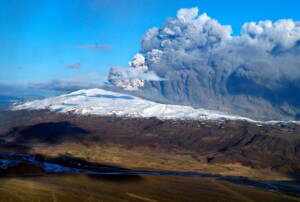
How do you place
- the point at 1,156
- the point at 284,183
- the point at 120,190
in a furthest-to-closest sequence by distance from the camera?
1. the point at 1,156
2. the point at 284,183
3. the point at 120,190

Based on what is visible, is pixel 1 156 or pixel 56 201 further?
pixel 1 156

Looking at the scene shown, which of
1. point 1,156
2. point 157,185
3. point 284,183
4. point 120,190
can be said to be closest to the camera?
point 120,190

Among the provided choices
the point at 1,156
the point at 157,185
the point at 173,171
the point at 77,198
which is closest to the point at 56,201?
the point at 77,198

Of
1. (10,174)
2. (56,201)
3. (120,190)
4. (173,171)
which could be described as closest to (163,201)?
(120,190)

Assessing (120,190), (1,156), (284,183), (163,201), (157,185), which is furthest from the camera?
(1,156)

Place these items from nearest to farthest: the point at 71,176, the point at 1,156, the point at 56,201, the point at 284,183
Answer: the point at 56,201 < the point at 71,176 < the point at 284,183 < the point at 1,156

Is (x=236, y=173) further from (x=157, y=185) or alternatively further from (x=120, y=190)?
(x=120, y=190)

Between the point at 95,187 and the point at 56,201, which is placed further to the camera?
the point at 95,187

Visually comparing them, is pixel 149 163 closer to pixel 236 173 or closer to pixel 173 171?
pixel 173 171
